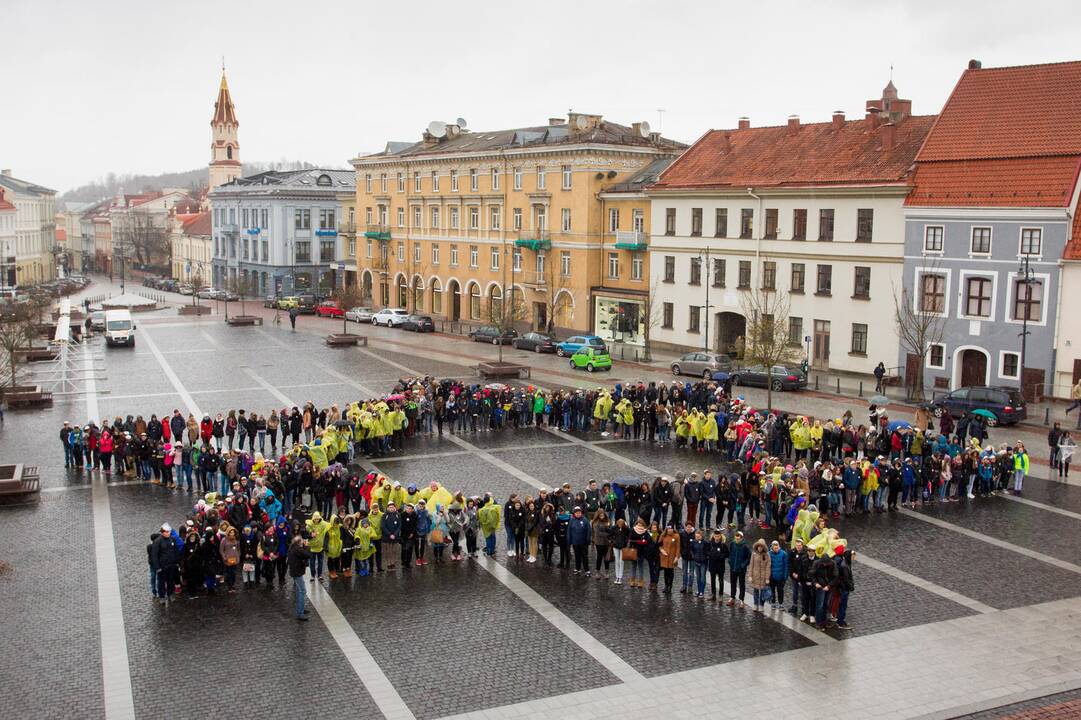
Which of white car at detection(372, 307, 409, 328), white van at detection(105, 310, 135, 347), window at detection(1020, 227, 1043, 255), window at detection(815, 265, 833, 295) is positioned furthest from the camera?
white car at detection(372, 307, 409, 328)

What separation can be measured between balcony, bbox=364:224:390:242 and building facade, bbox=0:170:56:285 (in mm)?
54038

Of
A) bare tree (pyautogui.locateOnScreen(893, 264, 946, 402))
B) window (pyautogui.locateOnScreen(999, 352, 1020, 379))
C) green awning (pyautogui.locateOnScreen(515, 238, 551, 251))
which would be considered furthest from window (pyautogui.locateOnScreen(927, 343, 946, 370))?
green awning (pyautogui.locateOnScreen(515, 238, 551, 251))

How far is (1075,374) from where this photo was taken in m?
38.6

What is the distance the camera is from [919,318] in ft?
138

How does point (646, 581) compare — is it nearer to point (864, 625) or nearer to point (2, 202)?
point (864, 625)

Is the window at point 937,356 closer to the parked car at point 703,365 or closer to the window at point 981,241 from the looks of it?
the window at point 981,241

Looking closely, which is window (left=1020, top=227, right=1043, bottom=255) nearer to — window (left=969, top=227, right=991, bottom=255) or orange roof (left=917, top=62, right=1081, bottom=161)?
window (left=969, top=227, right=991, bottom=255)

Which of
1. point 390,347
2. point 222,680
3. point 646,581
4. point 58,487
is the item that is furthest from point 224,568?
point 390,347

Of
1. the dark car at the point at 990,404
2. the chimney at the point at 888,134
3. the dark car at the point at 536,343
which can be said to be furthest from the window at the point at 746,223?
the dark car at the point at 990,404

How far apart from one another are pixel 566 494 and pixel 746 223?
108ft

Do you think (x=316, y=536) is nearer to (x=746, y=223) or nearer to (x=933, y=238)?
(x=933, y=238)

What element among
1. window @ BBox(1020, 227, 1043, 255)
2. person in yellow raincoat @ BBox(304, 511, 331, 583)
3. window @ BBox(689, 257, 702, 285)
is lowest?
person in yellow raincoat @ BBox(304, 511, 331, 583)

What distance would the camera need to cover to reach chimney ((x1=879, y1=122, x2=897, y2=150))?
46.7 metres

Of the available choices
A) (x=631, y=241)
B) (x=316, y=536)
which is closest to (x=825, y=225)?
(x=631, y=241)
